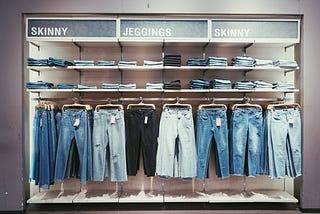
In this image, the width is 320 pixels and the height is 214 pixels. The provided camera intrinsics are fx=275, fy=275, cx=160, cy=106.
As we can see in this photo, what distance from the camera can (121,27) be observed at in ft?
12.3

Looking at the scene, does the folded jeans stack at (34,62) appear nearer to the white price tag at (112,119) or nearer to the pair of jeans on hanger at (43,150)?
the pair of jeans on hanger at (43,150)

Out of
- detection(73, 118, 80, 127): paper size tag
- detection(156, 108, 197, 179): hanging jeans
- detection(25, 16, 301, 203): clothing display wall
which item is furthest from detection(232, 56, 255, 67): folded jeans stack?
detection(73, 118, 80, 127): paper size tag

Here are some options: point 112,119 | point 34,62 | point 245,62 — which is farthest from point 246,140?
point 34,62

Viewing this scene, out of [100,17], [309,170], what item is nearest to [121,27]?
[100,17]

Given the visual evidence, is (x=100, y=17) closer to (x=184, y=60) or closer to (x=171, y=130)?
(x=184, y=60)

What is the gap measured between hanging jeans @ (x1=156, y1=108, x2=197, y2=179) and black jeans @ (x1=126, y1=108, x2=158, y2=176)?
103mm

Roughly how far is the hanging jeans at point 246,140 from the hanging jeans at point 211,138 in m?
0.11

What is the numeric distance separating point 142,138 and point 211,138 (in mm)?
938

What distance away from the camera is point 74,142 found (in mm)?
3729

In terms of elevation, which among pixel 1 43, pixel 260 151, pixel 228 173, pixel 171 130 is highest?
pixel 1 43

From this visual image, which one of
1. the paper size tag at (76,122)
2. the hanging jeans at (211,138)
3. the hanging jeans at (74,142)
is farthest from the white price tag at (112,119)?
the hanging jeans at (211,138)

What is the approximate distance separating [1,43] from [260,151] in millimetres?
3844

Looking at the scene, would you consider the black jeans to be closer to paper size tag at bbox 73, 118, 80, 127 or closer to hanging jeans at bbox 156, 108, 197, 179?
hanging jeans at bbox 156, 108, 197, 179

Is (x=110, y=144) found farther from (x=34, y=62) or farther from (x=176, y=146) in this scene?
(x=34, y=62)
